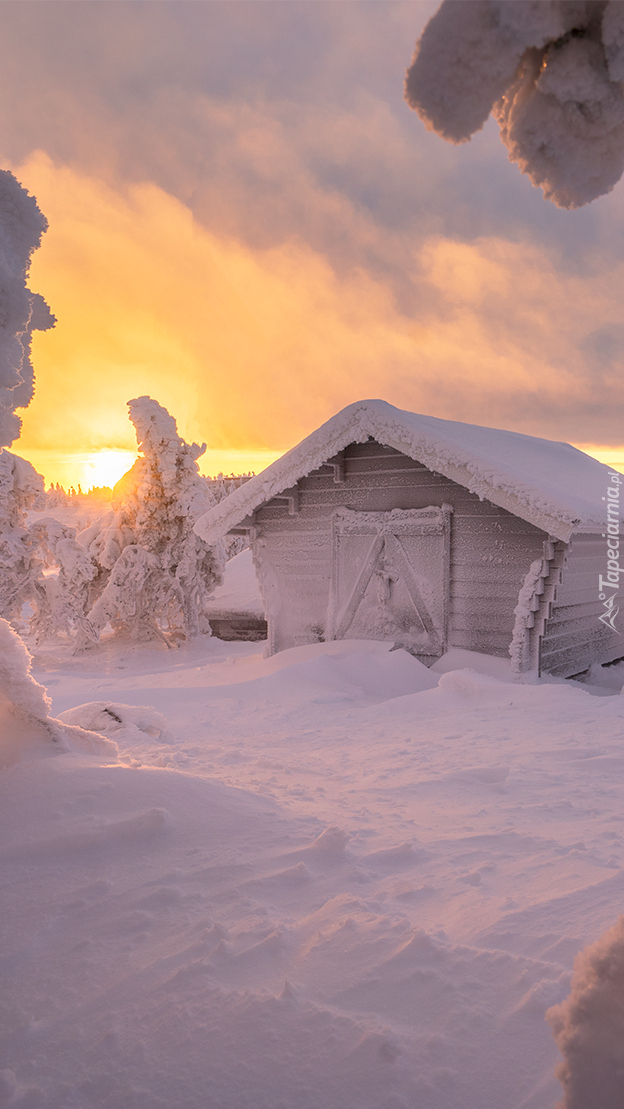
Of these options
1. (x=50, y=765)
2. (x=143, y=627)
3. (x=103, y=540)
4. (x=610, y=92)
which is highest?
(x=610, y=92)

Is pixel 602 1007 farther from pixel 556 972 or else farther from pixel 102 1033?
pixel 102 1033

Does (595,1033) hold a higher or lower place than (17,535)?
lower

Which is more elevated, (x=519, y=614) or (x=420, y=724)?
(x=519, y=614)

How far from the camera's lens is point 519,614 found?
864cm

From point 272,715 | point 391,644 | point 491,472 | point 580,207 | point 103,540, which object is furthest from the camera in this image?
point 103,540

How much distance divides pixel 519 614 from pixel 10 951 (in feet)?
25.2

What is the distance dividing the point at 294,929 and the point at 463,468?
720cm

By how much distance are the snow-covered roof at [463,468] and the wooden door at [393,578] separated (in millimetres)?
1010

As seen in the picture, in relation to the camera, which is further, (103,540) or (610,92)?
(103,540)

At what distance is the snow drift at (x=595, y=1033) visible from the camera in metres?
1.28

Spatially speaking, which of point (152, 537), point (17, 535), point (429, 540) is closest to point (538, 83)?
point (429, 540)

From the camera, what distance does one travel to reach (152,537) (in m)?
15.9

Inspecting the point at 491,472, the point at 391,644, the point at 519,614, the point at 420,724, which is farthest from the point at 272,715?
the point at 491,472

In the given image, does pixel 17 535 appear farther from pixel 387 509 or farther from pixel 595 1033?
pixel 595 1033
